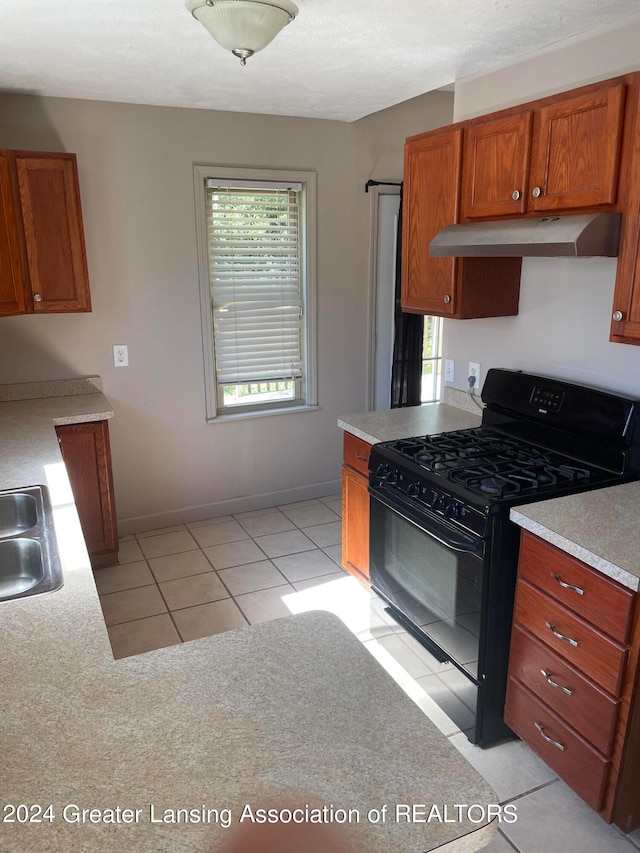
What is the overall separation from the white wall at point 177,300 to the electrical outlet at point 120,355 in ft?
0.12

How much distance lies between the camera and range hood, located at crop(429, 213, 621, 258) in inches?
73.8

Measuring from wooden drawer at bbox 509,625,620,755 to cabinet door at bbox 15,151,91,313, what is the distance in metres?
2.53

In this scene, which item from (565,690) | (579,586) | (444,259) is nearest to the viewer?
(579,586)

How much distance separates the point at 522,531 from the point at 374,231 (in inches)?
106

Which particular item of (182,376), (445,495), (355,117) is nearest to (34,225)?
(182,376)

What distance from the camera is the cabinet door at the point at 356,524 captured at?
290 cm

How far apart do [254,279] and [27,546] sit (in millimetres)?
2456

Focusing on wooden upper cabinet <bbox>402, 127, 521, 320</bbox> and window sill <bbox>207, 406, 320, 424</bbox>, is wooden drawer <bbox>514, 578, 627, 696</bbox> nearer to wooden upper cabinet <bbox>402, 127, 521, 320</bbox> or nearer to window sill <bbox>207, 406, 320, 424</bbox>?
wooden upper cabinet <bbox>402, 127, 521, 320</bbox>

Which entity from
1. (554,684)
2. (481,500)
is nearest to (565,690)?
(554,684)

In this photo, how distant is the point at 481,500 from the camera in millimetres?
1978

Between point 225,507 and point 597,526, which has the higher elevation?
point 597,526

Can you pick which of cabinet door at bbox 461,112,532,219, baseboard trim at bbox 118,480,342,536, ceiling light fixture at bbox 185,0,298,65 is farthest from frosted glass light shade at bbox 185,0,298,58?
baseboard trim at bbox 118,480,342,536

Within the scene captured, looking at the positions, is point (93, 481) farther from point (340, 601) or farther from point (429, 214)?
point (429, 214)

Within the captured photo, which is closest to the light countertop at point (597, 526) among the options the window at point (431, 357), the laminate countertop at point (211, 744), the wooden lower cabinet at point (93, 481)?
the laminate countertop at point (211, 744)
